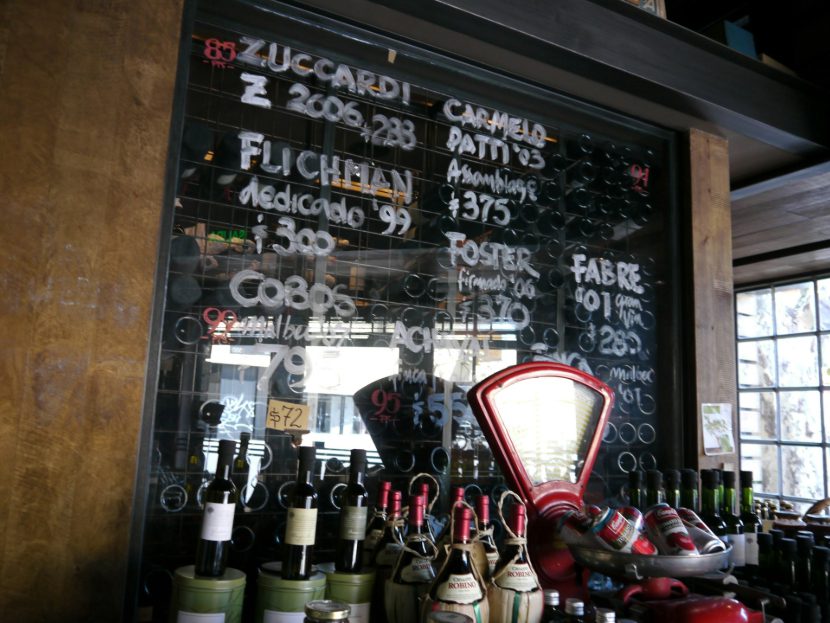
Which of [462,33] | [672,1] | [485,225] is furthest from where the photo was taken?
[672,1]

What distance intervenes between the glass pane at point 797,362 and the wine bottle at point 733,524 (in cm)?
337

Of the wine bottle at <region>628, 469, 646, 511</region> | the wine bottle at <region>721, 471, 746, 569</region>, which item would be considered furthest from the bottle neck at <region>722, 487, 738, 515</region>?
the wine bottle at <region>628, 469, 646, 511</region>

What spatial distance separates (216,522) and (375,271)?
88cm

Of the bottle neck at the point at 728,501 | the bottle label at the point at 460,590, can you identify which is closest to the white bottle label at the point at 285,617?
the bottle label at the point at 460,590

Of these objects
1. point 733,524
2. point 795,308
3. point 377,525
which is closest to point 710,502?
point 733,524

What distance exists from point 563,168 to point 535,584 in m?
1.54

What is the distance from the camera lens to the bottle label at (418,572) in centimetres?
139

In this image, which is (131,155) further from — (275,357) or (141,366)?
(275,357)

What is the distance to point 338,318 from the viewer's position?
6.29 feet

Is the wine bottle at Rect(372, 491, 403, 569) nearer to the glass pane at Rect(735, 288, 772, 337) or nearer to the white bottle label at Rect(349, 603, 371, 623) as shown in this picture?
the white bottle label at Rect(349, 603, 371, 623)

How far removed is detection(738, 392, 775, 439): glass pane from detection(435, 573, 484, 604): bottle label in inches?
183

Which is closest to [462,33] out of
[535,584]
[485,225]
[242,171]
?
[485,225]

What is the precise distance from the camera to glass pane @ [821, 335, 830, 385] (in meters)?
4.79

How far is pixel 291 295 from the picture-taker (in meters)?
1.86
